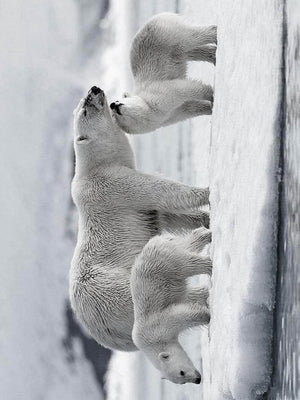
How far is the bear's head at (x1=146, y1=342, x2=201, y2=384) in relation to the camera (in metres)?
0.82

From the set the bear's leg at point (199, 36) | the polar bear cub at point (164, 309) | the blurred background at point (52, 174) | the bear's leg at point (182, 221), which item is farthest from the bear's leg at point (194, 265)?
the blurred background at point (52, 174)

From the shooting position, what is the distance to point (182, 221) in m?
0.99

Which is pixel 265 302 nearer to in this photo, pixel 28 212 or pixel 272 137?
pixel 272 137

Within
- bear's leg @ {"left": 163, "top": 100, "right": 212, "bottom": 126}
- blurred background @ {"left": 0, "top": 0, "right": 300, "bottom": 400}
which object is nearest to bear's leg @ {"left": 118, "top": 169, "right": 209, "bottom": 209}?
bear's leg @ {"left": 163, "top": 100, "right": 212, "bottom": 126}

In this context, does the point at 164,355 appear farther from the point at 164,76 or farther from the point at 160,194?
the point at 164,76

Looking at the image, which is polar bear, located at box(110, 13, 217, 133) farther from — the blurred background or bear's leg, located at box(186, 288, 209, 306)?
the blurred background

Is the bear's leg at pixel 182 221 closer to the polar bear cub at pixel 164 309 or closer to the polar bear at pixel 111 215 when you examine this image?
the polar bear at pixel 111 215

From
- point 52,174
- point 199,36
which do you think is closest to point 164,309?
point 199,36

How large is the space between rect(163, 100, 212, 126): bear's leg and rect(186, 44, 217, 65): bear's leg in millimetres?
58

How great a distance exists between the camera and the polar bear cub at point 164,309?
2.68 feet

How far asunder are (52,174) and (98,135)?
0.93 metres

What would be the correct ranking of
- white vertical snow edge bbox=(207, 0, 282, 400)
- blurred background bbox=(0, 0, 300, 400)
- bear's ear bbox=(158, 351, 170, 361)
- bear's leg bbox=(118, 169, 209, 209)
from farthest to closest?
blurred background bbox=(0, 0, 300, 400) < bear's leg bbox=(118, 169, 209, 209) < bear's ear bbox=(158, 351, 170, 361) < white vertical snow edge bbox=(207, 0, 282, 400)

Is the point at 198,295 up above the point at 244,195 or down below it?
below

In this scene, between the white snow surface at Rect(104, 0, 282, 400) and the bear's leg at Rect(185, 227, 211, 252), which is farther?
the bear's leg at Rect(185, 227, 211, 252)
